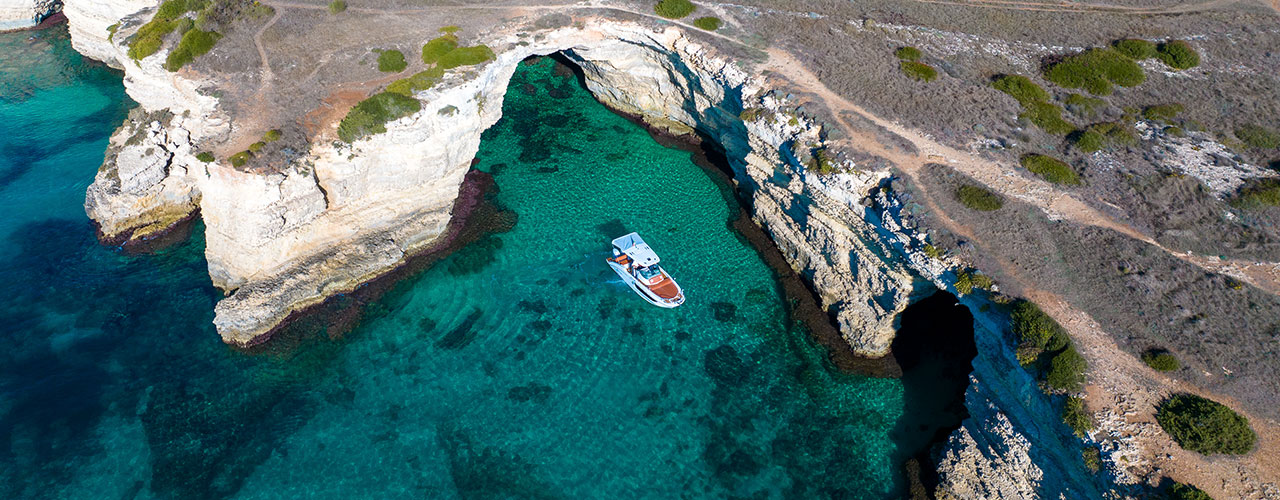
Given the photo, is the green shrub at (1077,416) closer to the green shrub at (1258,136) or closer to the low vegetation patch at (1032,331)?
the low vegetation patch at (1032,331)

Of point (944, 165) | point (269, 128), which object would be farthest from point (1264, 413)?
point (269, 128)

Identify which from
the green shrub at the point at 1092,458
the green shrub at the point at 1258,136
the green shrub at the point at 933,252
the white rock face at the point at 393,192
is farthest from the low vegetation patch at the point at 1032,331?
the green shrub at the point at 1258,136

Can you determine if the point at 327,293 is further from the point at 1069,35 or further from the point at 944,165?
the point at 1069,35

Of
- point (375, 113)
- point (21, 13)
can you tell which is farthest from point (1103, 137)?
point (21, 13)

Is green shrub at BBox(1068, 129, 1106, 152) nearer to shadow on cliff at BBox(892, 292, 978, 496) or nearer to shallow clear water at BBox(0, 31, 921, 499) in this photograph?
shadow on cliff at BBox(892, 292, 978, 496)

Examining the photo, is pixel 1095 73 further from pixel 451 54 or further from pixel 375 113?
pixel 375 113

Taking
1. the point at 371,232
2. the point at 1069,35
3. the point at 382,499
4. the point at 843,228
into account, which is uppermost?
the point at 1069,35
